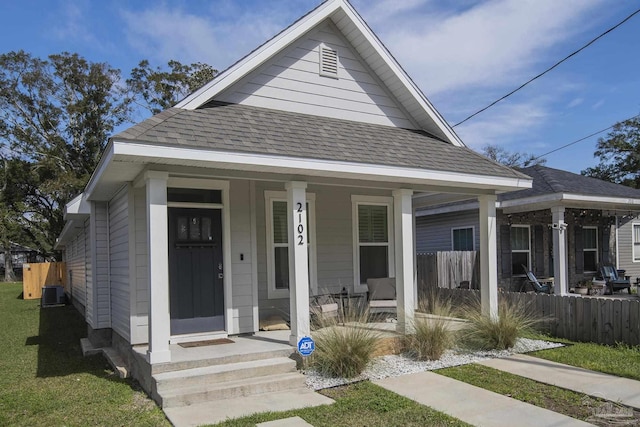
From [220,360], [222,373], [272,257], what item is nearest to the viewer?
[222,373]

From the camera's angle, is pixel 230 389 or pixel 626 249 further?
pixel 626 249

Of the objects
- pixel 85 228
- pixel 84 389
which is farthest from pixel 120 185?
pixel 85 228

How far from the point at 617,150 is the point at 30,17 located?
116 ft

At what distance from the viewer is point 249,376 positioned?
6035 mm

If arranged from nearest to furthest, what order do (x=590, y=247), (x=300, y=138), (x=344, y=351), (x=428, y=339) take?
1. (x=344, y=351)
2. (x=428, y=339)
3. (x=300, y=138)
4. (x=590, y=247)

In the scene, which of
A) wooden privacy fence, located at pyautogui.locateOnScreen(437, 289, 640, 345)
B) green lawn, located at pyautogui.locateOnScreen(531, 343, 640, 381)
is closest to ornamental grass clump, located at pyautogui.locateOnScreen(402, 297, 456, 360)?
green lawn, located at pyautogui.locateOnScreen(531, 343, 640, 381)

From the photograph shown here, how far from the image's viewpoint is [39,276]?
2319cm

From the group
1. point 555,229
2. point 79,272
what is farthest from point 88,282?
point 555,229

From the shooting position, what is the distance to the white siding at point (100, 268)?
356 inches

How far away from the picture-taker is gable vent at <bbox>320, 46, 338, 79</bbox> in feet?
29.0

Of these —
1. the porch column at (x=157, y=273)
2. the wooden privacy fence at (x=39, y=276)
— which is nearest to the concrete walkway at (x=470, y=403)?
the porch column at (x=157, y=273)

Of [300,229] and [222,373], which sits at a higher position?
[300,229]

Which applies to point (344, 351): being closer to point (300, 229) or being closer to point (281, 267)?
point (300, 229)

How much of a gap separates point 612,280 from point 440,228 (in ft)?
18.3
